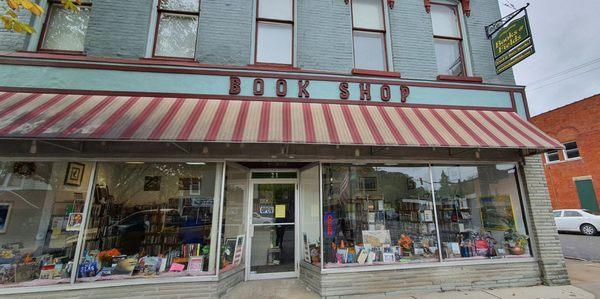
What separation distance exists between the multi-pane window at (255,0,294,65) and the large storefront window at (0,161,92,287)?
463 centimetres

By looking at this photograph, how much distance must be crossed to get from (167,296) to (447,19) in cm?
968

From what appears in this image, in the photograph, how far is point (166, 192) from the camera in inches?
244

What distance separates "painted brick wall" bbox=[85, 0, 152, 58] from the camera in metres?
6.39

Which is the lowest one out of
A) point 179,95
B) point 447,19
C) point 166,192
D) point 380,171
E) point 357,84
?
point 166,192

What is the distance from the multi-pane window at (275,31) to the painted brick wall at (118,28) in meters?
2.64

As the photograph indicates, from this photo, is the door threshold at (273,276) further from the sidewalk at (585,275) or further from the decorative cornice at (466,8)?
the decorative cornice at (466,8)

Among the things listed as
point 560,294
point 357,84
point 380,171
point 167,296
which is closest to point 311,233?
point 380,171

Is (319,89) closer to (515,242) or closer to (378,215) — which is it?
(378,215)

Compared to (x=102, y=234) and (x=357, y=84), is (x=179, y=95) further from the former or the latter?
(x=357, y=84)

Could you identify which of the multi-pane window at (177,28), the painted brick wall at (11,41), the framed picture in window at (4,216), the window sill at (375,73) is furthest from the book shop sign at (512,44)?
the framed picture in window at (4,216)

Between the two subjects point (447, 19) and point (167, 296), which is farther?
point (447, 19)

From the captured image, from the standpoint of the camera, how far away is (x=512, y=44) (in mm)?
6832

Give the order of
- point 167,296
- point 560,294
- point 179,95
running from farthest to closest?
point 179,95, point 560,294, point 167,296

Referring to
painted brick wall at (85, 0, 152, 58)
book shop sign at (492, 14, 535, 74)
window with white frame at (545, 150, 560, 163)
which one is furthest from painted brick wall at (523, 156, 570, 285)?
window with white frame at (545, 150, 560, 163)
